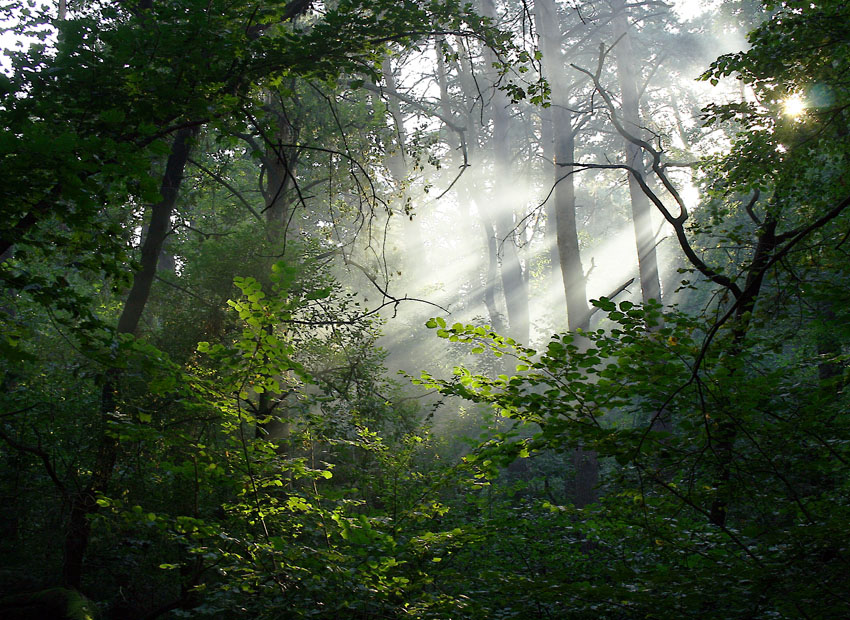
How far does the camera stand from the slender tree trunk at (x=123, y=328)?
6402 mm

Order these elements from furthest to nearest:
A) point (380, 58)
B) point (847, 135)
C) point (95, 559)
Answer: point (95, 559)
point (847, 135)
point (380, 58)

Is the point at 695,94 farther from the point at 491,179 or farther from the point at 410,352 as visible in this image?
the point at 410,352

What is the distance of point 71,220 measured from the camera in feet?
10.4

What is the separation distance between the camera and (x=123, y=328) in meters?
7.82

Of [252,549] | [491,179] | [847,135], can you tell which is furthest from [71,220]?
[491,179]

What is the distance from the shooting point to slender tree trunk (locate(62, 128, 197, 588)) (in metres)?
6.40

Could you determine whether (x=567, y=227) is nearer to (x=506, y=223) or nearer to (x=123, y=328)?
(x=506, y=223)

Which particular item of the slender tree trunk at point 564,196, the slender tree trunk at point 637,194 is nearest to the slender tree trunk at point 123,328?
the slender tree trunk at point 564,196

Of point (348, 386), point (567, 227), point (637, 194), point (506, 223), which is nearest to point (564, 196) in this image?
point (567, 227)

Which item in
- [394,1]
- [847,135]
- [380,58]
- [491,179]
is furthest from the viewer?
[491,179]

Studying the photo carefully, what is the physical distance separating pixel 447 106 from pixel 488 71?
2517 mm

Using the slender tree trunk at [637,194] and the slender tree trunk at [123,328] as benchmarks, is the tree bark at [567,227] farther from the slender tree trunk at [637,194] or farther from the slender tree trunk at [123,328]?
the slender tree trunk at [123,328]

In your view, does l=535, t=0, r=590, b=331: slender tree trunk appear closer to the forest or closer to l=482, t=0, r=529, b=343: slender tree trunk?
l=482, t=0, r=529, b=343: slender tree trunk

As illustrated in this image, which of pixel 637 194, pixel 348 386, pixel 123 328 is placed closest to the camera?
pixel 123 328
